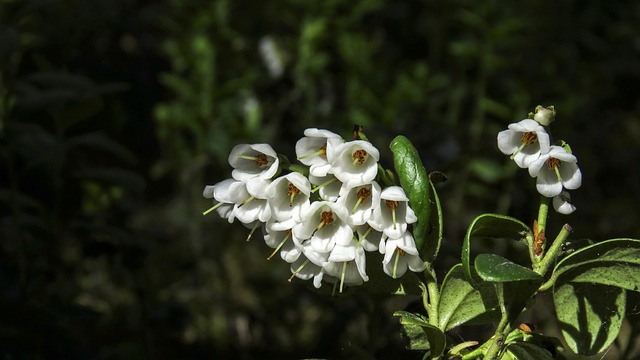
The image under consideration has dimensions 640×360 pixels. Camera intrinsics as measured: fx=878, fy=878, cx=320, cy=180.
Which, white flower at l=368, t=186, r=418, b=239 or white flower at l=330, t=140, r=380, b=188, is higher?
white flower at l=330, t=140, r=380, b=188

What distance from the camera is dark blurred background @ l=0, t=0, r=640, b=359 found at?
187 centimetres

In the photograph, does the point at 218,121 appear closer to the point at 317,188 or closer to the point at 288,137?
the point at 288,137

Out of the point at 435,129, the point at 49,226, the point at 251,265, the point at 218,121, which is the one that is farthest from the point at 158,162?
the point at 49,226

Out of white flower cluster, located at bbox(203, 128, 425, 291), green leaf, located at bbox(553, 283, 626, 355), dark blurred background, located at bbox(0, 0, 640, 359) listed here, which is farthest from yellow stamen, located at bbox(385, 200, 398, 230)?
dark blurred background, located at bbox(0, 0, 640, 359)

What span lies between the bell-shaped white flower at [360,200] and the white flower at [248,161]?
122 mm

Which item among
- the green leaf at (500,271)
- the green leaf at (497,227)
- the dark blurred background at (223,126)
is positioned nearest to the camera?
the green leaf at (500,271)

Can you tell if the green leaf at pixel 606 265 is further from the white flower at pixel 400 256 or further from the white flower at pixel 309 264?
the white flower at pixel 309 264

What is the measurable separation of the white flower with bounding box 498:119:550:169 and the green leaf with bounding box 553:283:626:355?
6.4 inches

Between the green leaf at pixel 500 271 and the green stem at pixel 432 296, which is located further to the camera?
the green stem at pixel 432 296

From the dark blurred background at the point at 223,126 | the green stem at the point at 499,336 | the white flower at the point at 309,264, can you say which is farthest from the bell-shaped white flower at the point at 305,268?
the dark blurred background at the point at 223,126

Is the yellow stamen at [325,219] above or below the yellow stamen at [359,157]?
below

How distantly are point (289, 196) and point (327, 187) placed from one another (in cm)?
5

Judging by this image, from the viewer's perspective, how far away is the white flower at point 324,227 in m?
0.98

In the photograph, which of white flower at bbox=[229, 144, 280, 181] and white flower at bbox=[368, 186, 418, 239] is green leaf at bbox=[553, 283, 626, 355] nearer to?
white flower at bbox=[368, 186, 418, 239]
